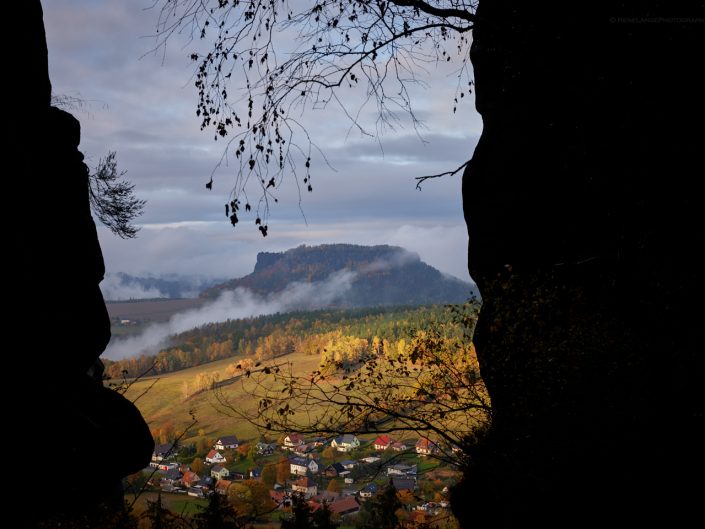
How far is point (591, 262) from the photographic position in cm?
806

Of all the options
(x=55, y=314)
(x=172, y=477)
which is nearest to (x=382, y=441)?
(x=55, y=314)

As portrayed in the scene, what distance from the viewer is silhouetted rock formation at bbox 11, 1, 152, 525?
652 cm

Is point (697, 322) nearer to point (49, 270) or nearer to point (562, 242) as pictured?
point (562, 242)

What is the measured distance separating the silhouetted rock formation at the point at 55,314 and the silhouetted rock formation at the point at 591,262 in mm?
5454

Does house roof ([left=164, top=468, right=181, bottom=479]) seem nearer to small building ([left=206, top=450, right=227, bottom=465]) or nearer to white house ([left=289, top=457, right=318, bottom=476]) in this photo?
white house ([left=289, top=457, right=318, bottom=476])

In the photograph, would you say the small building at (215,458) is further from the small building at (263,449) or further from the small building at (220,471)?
the small building at (263,449)

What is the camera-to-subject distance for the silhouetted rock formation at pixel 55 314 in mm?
6520

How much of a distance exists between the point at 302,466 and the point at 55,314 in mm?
74884

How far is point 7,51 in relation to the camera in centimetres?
660

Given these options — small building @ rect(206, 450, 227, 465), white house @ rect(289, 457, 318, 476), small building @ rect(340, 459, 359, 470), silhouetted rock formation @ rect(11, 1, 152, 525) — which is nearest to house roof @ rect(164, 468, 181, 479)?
white house @ rect(289, 457, 318, 476)

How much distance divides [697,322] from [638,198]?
158 centimetres

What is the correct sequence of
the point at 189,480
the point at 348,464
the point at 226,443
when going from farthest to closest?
the point at 226,443 → the point at 348,464 → the point at 189,480

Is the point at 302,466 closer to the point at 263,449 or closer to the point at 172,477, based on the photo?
the point at 263,449

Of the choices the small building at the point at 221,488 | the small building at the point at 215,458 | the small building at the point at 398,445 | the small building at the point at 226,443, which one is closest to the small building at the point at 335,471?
the small building at the point at 215,458
